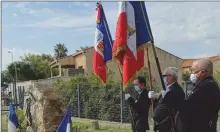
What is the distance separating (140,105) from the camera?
8828 millimetres

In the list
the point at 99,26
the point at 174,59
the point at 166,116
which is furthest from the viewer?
the point at 174,59

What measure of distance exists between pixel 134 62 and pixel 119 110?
31.7 ft

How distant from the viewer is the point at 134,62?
25.6 ft

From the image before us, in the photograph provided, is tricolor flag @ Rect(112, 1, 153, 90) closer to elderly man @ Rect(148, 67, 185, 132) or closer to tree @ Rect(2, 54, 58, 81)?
elderly man @ Rect(148, 67, 185, 132)

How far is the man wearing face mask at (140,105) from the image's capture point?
8781 mm

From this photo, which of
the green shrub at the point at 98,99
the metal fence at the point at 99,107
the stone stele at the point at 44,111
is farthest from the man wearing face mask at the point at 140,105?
the green shrub at the point at 98,99

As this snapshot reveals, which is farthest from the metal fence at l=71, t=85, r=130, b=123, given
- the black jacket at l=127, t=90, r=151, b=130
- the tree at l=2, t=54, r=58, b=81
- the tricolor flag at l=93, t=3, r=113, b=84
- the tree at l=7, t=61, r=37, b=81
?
the tree at l=7, t=61, r=37, b=81

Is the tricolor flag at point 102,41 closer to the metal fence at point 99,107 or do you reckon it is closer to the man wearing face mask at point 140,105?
the man wearing face mask at point 140,105

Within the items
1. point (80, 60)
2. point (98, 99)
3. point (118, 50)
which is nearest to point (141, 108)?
point (118, 50)

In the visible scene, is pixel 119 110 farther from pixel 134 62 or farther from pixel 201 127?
pixel 201 127

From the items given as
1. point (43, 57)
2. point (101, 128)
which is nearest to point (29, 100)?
point (101, 128)

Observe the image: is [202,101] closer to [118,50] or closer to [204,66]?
[204,66]

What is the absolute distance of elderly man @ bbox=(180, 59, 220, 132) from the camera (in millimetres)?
5848

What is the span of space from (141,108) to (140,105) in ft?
0.20
